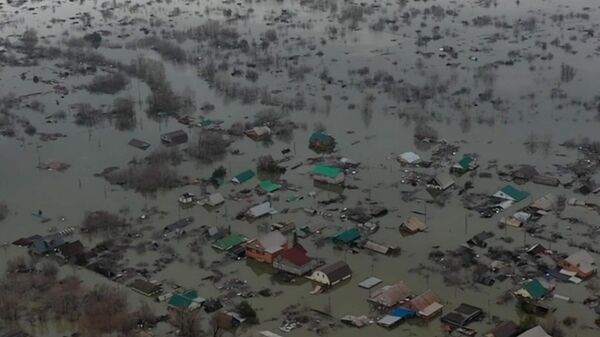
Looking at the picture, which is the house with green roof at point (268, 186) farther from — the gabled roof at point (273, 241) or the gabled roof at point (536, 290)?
the gabled roof at point (536, 290)

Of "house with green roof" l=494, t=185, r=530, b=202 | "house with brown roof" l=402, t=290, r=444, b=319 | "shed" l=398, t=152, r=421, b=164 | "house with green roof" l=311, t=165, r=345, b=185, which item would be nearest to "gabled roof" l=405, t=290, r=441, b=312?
"house with brown roof" l=402, t=290, r=444, b=319

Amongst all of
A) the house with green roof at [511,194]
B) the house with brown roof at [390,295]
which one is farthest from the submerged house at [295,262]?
the house with green roof at [511,194]

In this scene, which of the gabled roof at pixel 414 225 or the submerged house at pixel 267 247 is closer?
the submerged house at pixel 267 247

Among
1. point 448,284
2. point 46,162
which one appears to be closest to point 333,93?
point 46,162

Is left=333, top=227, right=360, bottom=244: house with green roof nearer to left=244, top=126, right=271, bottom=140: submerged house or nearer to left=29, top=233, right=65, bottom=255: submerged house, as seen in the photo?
left=29, top=233, right=65, bottom=255: submerged house

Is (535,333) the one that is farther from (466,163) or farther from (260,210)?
(466,163)

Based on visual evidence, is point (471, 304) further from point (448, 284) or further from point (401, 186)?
point (401, 186)

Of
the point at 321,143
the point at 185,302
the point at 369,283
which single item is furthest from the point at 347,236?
the point at 321,143
